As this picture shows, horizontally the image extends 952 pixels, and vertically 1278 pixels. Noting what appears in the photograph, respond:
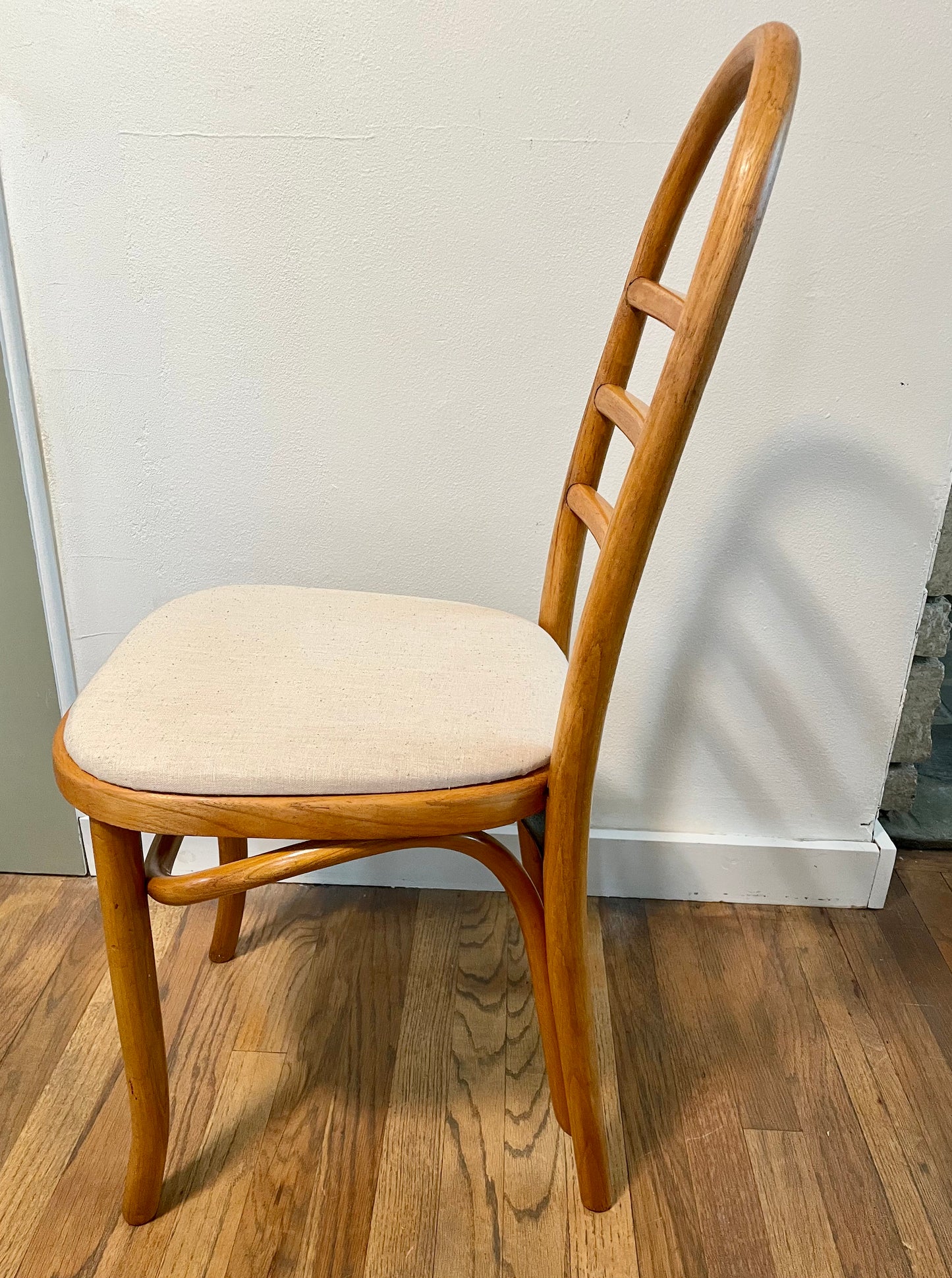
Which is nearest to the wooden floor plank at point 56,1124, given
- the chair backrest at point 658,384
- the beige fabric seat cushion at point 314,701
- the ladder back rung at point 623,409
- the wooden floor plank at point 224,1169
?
the wooden floor plank at point 224,1169

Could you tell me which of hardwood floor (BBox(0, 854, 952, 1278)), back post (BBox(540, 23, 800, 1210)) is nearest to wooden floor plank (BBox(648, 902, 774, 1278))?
hardwood floor (BBox(0, 854, 952, 1278))

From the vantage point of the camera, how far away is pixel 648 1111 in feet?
3.32

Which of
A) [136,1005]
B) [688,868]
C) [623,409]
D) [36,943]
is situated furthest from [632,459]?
[36,943]

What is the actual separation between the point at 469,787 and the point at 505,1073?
0.48m

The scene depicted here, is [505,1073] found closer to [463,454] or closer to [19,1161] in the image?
[19,1161]

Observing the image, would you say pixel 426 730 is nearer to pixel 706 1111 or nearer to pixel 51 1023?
pixel 706 1111

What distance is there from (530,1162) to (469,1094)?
0.33 feet

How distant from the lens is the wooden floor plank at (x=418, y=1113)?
867 millimetres

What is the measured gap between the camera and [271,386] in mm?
1117

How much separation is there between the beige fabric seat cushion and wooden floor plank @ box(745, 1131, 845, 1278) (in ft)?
1.72

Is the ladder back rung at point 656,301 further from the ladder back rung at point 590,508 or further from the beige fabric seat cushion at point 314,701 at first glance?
the beige fabric seat cushion at point 314,701

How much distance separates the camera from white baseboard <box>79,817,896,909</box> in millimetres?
1311

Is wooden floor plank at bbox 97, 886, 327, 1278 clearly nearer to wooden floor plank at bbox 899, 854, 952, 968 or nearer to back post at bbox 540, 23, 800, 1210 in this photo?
back post at bbox 540, 23, 800, 1210

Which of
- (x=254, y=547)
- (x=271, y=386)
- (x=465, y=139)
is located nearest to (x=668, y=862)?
(x=254, y=547)
